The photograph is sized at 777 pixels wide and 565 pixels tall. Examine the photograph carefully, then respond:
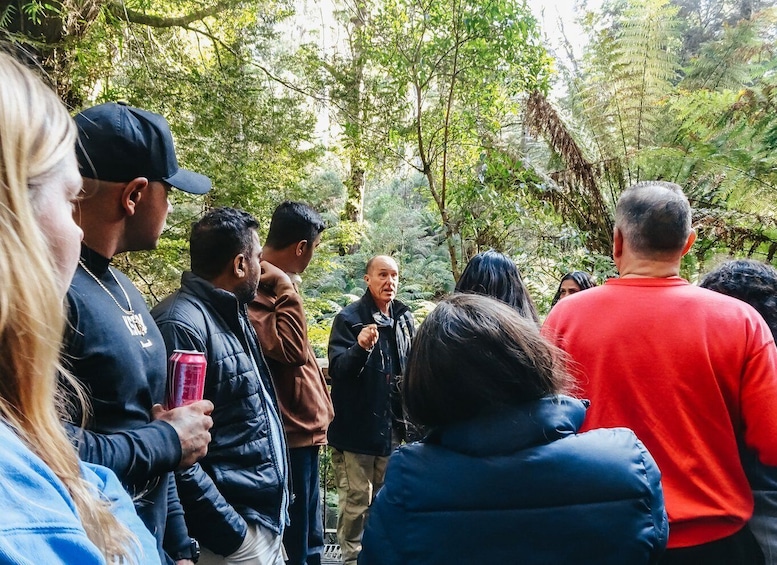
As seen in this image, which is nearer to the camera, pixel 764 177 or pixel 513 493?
pixel 513 493

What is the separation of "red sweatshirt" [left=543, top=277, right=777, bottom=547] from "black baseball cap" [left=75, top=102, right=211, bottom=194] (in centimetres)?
154

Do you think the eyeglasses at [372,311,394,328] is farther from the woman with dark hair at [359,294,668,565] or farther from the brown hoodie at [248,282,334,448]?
the woman with dark hair at [359,294,668,565]

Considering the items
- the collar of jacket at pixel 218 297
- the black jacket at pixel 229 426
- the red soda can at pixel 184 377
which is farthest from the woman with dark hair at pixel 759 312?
the collar of jacket at pixel 218 297

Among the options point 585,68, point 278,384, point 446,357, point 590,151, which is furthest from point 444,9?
point 446,357

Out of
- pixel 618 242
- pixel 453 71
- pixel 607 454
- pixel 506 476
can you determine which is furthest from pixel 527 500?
pixel 453 71

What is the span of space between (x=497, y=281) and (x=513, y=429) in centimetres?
171

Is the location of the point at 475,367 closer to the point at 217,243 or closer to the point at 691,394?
the point at 691,394

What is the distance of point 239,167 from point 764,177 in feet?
15.8

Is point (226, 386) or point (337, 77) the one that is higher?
point (337, 77)

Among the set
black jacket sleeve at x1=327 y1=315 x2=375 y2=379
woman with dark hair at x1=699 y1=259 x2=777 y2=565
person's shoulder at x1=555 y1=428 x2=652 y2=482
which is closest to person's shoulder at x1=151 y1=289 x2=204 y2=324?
person's shoulder at x1=555 y1=428 x2=652 y2=482

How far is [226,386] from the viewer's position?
2.13 m

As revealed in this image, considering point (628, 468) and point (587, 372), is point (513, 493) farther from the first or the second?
point (587, 372)

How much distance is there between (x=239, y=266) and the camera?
2.47m

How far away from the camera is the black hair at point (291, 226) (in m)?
3.31
